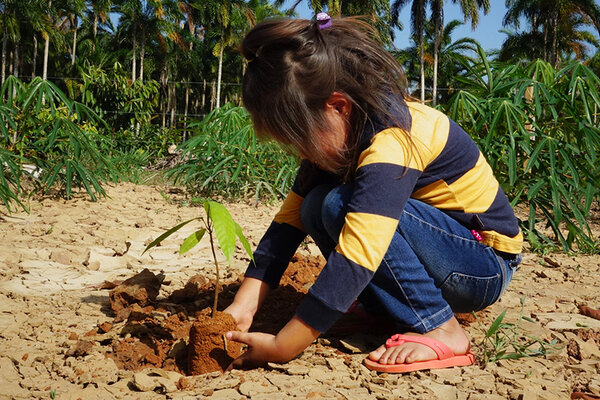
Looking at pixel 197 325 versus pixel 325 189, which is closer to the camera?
pixel 197 325

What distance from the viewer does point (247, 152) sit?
150 inches

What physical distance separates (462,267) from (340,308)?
0.37 metres

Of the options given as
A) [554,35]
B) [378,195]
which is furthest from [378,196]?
[554,35]

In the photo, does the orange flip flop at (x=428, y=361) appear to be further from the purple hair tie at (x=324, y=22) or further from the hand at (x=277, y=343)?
the purple hair tie at (x=324, y=22)

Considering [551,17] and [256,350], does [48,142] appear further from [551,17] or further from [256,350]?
[551,17]

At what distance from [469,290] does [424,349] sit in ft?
0.67

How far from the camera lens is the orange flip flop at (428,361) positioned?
125 centimetres

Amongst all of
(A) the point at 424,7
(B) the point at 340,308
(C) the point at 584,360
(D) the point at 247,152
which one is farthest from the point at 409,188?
(A) the point at 424,7

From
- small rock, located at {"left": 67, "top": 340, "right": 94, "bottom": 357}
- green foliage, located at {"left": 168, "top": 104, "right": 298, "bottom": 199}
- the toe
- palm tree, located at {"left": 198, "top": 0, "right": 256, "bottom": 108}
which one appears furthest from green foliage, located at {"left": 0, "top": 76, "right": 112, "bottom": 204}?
palm tree, located at {"left": 198, "top": 0, "right": 256, "bottom": 108}

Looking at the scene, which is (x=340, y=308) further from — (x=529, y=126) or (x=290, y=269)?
(x=529, y=126)

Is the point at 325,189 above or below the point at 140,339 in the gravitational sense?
above

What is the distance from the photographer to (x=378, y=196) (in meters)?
1.14

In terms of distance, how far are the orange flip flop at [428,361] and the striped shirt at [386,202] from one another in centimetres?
20

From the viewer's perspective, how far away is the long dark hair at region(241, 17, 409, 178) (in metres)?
1.21
